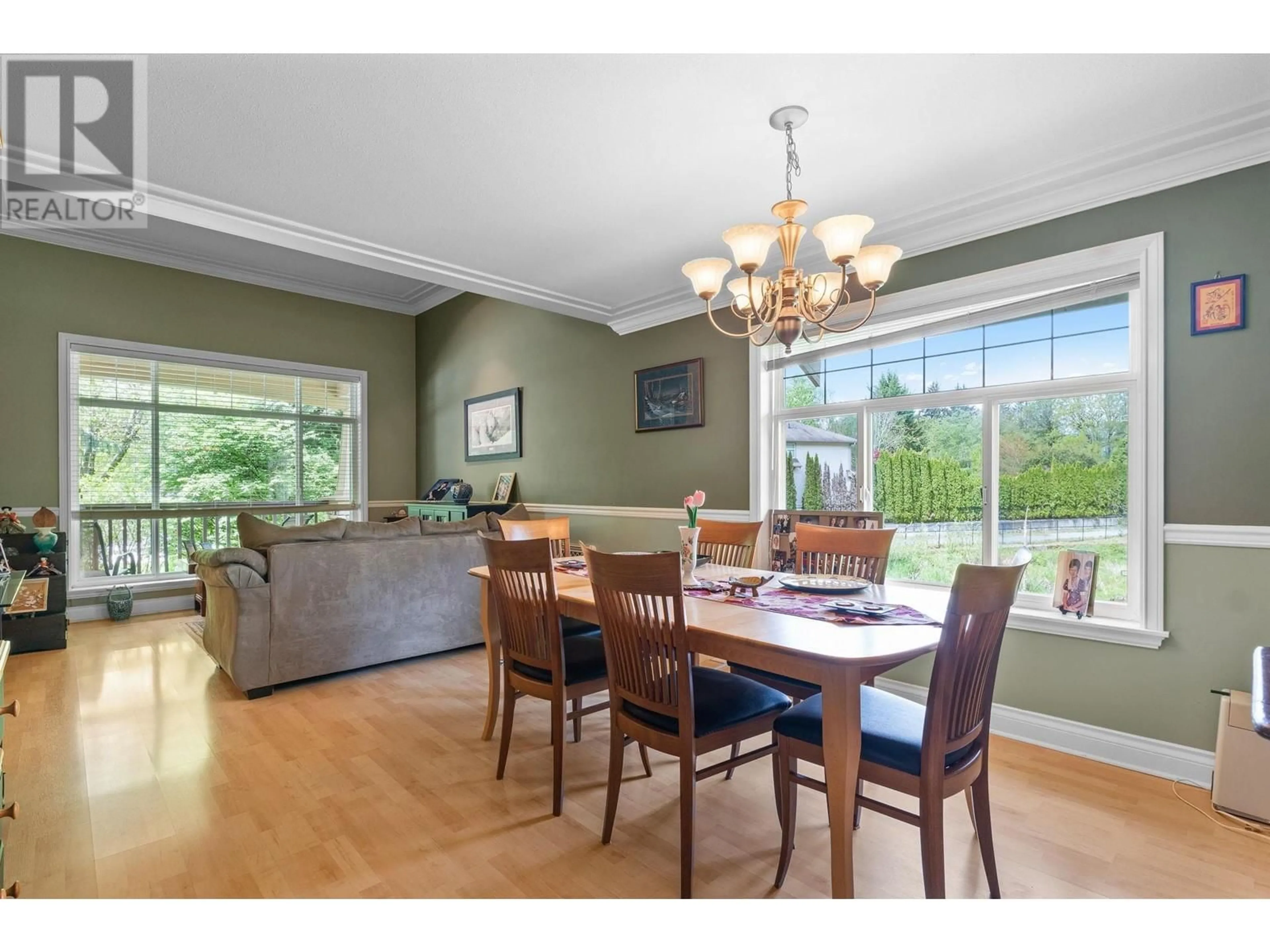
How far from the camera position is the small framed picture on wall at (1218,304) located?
2.34 meters

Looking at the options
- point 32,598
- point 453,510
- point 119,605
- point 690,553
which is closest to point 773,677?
point 690,553

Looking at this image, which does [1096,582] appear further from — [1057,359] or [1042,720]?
[1057,359]

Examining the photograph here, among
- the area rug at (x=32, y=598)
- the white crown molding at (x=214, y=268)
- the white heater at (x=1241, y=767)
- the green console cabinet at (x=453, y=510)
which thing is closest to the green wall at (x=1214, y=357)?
the white heater at (x=1241, y=767)

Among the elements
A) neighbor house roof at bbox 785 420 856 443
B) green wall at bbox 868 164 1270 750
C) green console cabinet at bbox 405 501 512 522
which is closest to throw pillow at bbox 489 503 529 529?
green console cabinet at bbox 405 501 512 522

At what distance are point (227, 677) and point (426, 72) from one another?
3420 millimetres

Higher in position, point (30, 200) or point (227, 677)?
point (30, 200)

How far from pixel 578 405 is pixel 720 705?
371 centimetres

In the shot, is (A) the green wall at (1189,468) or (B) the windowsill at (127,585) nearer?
(A) the green wall at (1189,468)

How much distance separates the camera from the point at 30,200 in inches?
187

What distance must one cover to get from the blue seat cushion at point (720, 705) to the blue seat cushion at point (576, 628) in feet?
2.68

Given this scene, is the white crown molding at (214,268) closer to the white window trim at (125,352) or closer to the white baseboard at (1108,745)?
the white window trim at (125,352)

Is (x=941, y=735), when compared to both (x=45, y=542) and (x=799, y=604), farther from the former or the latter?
(x=45, y=542)

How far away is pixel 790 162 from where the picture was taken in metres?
2.59
